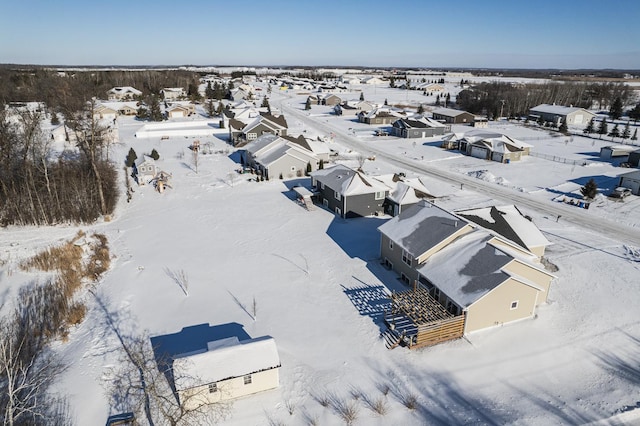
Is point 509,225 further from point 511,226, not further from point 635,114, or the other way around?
point 635,114

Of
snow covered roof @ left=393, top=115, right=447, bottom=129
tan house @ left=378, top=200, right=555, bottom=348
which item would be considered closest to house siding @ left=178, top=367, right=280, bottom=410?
tan house @ left=378, top=200, right=555, bottom=348

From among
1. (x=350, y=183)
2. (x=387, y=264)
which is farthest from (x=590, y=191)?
(x=387, y=264)

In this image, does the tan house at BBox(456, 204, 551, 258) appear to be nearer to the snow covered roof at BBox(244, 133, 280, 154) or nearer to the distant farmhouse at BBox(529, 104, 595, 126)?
the snow covered roof at BBox(244, 133, 280, 154)

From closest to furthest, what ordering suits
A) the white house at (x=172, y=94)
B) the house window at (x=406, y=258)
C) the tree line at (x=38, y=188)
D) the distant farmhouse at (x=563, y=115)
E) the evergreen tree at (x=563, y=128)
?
the house window at (x=406, y=258) → the tree line at (x=38, y=188) → the evergreen tree at (x=563, y=128) → the distant farmhouse at (x=563, y=115) → the white house at (x=172, y=94)

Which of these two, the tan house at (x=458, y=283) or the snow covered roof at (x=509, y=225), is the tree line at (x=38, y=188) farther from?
the snow covered roof at (x=509, y=225)

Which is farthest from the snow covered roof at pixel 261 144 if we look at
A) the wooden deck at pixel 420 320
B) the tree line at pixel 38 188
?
the wooden deck at pixel 420 320

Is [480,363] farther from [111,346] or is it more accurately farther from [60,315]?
[60,315]
